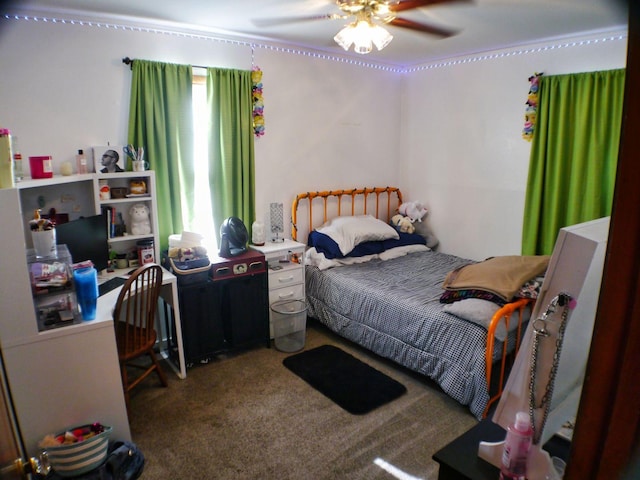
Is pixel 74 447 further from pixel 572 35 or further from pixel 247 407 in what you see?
pixel 572 35

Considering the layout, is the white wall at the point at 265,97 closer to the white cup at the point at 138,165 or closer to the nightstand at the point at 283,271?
the white cup at the point at 138,165

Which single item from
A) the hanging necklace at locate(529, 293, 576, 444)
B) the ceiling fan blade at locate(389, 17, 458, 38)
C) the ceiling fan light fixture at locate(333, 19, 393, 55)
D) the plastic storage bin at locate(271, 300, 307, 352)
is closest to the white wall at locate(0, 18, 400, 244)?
the plastic storage bin at locate(271, 300, 307, 352)

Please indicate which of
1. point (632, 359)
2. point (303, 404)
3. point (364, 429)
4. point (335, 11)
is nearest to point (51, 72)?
point (335, 11)

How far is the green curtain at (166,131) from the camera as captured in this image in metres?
3.02

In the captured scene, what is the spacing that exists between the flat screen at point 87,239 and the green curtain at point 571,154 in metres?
3.38

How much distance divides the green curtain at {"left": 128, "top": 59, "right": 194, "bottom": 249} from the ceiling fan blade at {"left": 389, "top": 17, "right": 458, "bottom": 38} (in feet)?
5.19

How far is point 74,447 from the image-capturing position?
1.91 m

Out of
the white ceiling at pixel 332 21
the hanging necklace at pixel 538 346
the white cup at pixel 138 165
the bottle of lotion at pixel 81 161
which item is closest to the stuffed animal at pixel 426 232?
the white ceiling at pixel 332 21

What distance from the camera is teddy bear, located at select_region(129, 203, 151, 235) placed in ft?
9.91

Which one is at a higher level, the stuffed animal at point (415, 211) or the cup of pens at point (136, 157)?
the cup of pens at point (136, 157)

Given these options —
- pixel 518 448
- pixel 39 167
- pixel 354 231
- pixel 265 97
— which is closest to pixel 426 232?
pixel 354 231

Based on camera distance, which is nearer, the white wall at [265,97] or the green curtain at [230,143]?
the white wall at [265,97]

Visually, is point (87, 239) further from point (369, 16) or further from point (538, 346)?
point (538, 346)

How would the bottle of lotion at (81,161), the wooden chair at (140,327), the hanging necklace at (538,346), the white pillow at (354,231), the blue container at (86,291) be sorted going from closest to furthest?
the hanging necklace at (538,346) < the blue container at (86,291) < the wooden chair at (140,327) < the bottle of lotion at (81,161) < the white pillow at (354,231)
